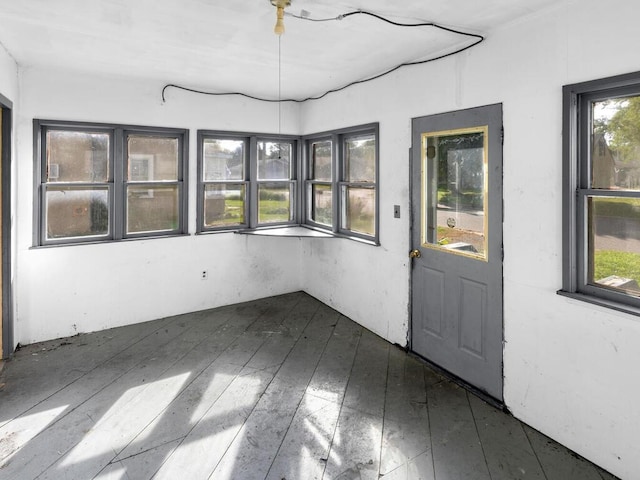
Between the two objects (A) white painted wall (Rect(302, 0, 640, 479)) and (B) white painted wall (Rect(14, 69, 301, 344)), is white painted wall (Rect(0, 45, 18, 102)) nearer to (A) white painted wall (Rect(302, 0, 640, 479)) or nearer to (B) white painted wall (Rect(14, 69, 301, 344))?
(B) white painted wall (Rect(14, 69, 301, 344))

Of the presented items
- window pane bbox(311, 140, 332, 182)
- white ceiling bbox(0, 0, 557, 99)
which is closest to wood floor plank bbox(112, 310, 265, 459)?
window pane bbox(311, 140, 332, 182)

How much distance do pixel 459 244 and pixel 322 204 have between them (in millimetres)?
2253

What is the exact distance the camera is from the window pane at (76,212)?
3.78m

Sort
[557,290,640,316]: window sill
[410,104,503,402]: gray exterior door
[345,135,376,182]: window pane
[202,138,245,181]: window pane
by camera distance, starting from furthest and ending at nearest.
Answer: [202,138,245,181]: window pane < [345,135,376,182]: window pane < [410,104,503,402]: gray exterior door < [557,290,640,316]: window sill

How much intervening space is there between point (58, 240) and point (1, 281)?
646 mm

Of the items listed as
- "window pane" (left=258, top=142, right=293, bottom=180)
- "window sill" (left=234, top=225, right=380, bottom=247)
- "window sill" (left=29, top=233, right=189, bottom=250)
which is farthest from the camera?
"window pane" (left=258, top=142, right=293, bottom=180)

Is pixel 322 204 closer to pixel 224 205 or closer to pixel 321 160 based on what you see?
pixel 321 160

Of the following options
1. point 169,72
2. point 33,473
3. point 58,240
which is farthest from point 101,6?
point 33,473

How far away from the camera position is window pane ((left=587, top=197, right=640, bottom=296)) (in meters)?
2.01

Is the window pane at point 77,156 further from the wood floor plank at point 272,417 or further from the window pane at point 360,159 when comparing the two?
the wood floor plank at point 272,417

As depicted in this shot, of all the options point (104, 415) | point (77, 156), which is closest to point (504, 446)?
point (104, 415)

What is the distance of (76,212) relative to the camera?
3.90 m

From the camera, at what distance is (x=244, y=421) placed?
2.49 metres

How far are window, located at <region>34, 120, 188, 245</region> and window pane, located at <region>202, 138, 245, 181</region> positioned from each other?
0.30 m
